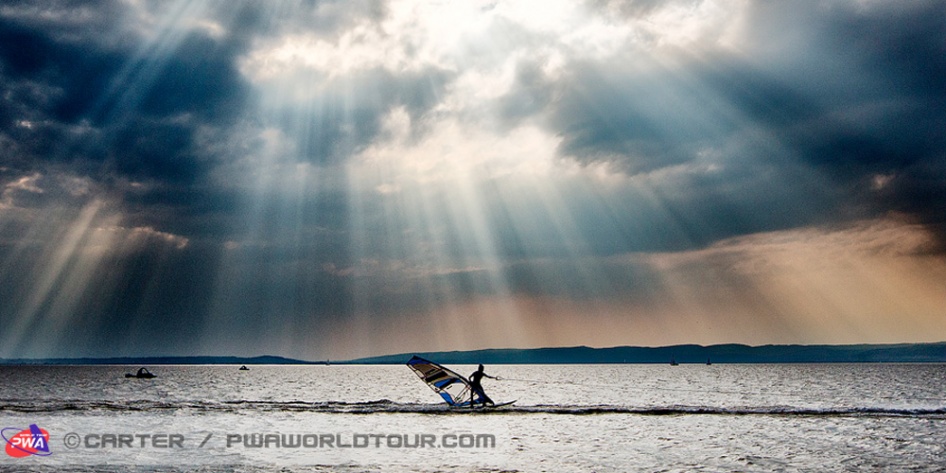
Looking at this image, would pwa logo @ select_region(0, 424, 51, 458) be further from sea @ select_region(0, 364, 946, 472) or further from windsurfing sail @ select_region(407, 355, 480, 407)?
windsurfing sail @ select_region(407, 355, 480, 407)

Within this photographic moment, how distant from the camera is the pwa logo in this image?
25322 millimetres

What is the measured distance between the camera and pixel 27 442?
28.2 metres

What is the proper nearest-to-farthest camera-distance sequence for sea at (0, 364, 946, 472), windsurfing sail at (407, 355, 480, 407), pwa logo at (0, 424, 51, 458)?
sea at (0, 364, 946, 472) → pwa logo at (0, 424, 51, 458) → windsurfing sail at (407, 355, 480, 407)

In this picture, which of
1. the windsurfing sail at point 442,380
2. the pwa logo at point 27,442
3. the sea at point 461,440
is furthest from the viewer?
the windsurfing sail at point 442,380

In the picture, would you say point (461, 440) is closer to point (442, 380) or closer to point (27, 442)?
point (27, 442)

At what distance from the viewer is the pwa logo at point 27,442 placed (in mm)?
25322

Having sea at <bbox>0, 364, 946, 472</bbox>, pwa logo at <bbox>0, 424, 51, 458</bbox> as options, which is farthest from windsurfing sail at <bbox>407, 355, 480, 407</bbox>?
pwa logo at <bbox>0, 424, 51, 458</bbox>

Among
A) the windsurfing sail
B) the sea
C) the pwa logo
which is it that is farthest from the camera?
the windsurfing sail

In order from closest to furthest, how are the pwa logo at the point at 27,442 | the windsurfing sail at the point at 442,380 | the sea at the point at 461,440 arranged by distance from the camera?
the sea at the point at 461,440, the pwa logo at the point at 27,442, the windsurfing sail at the point at 442,380

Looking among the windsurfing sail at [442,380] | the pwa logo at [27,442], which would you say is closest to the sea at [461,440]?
the pwa logo at [27,442]

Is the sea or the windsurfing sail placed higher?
the windsurfing sail

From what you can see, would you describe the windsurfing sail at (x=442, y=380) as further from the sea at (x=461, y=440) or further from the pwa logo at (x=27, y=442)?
the pwa logo at (x=27, y=442)

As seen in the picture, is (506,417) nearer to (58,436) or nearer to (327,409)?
(327,409)

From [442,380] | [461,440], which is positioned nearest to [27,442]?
[461,440]
